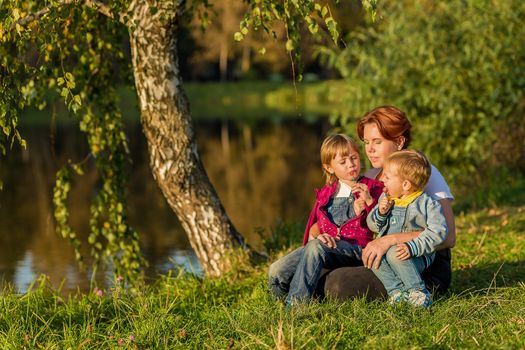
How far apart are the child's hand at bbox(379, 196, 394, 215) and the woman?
162 mm

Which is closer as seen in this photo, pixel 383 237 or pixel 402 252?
pixel 402 252

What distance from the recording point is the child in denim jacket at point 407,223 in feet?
19.2

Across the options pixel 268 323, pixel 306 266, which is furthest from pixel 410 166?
pixel 268 323

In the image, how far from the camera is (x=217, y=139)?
3189 centimetres

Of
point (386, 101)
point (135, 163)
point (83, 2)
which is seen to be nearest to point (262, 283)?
point (83, 2)

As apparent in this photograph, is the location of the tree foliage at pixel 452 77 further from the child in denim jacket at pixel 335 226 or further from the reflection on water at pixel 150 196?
the child in denim jacket at pixel 335 226

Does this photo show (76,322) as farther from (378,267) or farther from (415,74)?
(415,74)

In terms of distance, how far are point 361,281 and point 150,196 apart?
1307cm

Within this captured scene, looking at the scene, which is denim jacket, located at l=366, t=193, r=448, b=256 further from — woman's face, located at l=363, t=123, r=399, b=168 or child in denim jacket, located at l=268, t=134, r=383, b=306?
woman's face, located at l=363, t=123, r=399, b=168

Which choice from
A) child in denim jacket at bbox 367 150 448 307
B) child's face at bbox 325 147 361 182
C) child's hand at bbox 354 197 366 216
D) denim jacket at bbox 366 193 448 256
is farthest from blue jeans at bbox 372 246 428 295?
child's face at bbox 325 147 361 182

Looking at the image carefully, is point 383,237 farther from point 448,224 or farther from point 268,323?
point 268,323

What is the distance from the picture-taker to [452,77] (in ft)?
48.4

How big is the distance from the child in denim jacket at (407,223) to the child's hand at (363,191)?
73 millimetres

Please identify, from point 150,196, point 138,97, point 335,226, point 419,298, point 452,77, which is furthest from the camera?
point 150,196
